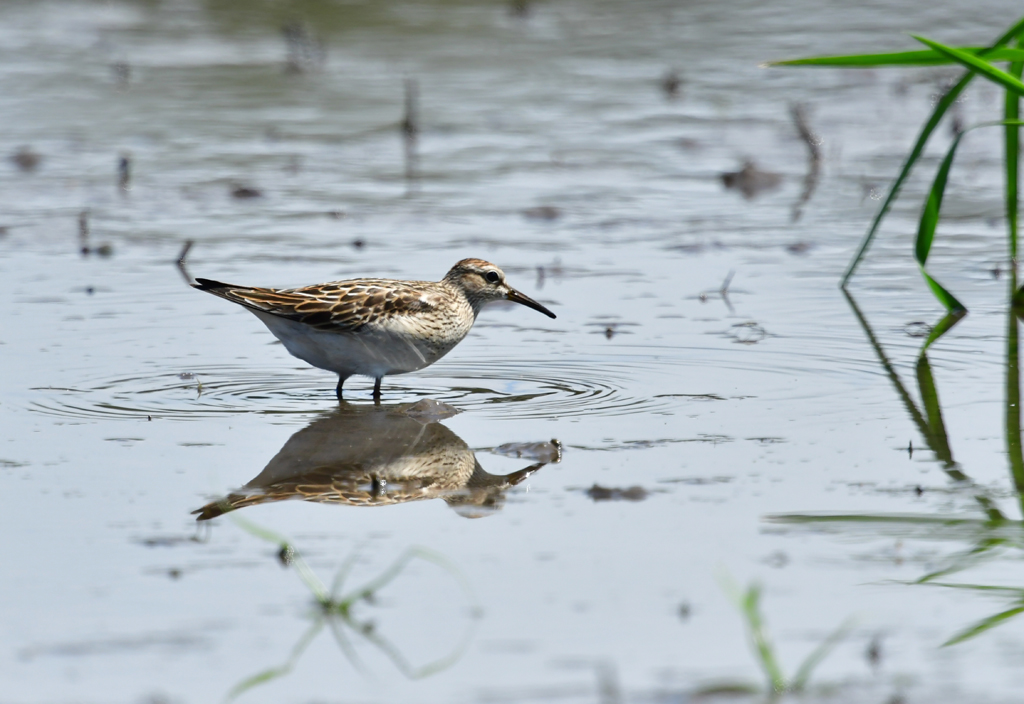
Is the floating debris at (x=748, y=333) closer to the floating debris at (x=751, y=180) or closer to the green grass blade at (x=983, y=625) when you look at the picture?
the green grass blade at (x=983, y=625)

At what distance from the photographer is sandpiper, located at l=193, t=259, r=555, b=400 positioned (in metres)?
8.41

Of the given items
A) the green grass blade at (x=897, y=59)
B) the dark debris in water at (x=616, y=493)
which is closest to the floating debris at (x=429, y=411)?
the dark debris in water at (x=616, y=493)

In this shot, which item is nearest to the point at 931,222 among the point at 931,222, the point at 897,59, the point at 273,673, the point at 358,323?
the point at 931,222

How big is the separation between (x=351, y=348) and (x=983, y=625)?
4374 mm

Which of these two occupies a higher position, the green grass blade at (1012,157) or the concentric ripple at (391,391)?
the green grass blade at (1012,157)

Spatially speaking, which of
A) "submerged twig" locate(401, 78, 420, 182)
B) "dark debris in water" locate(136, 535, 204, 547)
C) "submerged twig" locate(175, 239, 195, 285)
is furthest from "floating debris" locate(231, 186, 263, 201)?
"dark debris in water" locate(136, 535, 204, 547)

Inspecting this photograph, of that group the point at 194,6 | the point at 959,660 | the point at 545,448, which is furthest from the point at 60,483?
the point at 194,6

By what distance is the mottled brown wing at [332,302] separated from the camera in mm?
8438

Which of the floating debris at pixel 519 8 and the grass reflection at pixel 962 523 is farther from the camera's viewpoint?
the floating debris at pixel 519 8

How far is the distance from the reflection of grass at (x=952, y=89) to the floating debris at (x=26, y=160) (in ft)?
27.8

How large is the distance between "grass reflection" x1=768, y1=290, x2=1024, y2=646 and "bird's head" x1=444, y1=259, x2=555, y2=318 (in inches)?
105

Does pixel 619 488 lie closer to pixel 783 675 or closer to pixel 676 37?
pixel 783 675

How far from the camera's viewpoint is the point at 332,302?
8.54 metres

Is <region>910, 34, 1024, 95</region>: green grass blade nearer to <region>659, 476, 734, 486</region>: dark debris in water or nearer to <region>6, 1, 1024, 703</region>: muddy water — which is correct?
<region>6, 1, 1024, 703</region>: muddy water
